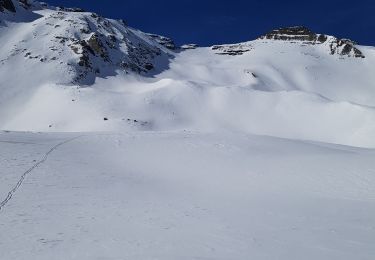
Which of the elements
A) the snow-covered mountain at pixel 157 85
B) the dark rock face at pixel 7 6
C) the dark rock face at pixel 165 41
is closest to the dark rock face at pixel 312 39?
the snow-covered mountain at pixel 157 85

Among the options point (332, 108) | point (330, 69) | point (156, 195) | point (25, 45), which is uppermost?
point (330, 69)

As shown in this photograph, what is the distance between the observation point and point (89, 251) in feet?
28.2

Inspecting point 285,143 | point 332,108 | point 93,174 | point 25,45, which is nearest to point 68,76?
point 25,45

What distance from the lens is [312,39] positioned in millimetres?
125312

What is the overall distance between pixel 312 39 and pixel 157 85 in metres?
75.1

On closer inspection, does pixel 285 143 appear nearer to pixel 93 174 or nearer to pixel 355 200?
pixel 355 200

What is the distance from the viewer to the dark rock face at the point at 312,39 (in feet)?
369

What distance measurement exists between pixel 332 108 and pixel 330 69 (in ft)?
149

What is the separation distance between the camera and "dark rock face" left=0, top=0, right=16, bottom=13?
8422 cm

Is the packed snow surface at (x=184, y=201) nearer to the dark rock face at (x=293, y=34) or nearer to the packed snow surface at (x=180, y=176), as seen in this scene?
the packed snow surface at (x=180, y=176)

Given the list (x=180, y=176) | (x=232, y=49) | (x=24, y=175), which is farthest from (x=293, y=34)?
(x=24, y=175)

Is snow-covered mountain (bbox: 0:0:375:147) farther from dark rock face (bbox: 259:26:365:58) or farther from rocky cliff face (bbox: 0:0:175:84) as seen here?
dark rock face (bbox: 259:26:365:58)

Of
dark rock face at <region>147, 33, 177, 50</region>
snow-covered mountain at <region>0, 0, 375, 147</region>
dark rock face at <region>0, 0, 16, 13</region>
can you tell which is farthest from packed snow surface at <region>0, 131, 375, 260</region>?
dark rock face at <region>147, 33, 177, 50</region>

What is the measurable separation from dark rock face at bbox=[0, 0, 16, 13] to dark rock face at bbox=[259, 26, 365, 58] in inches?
3024
